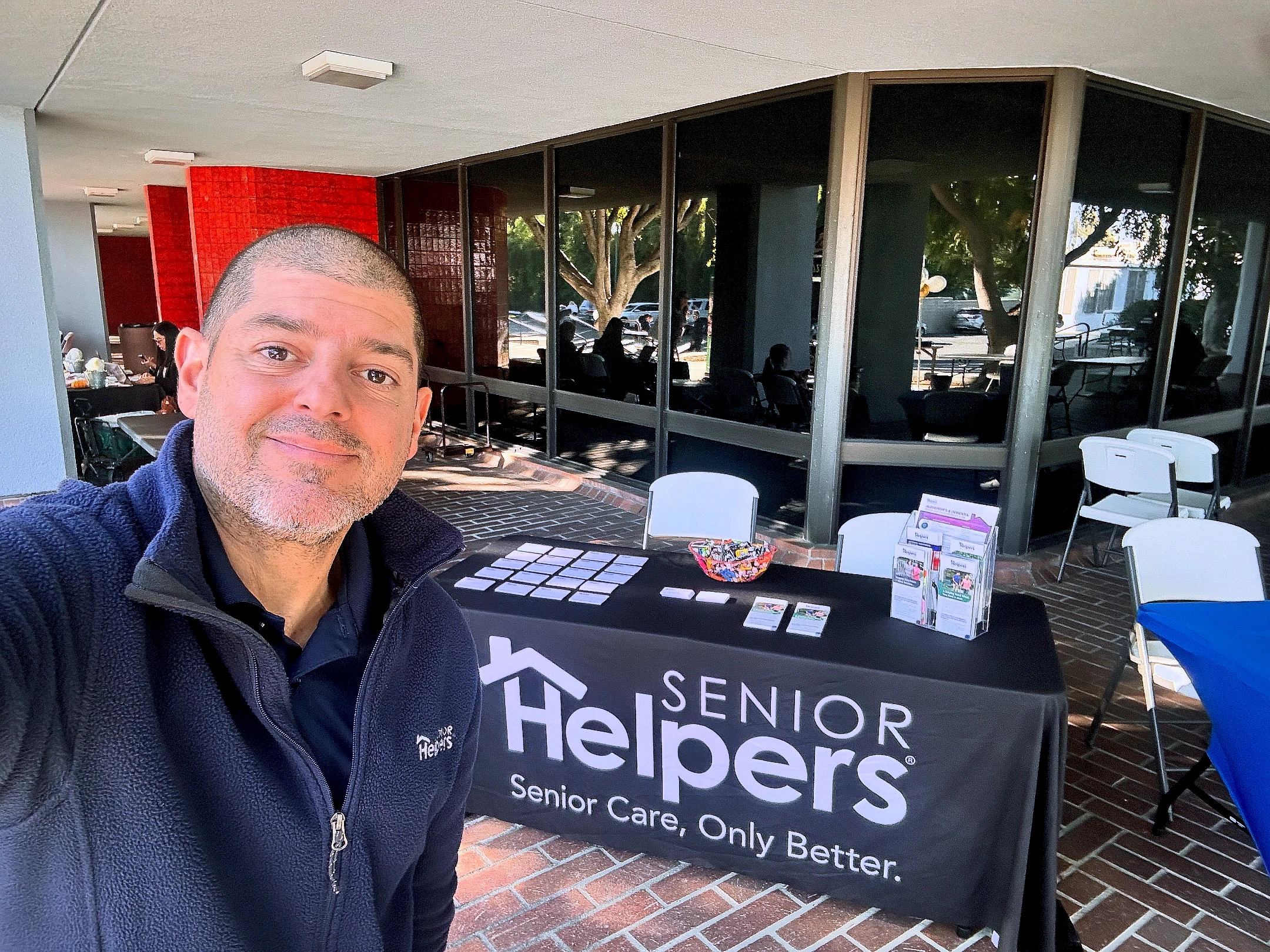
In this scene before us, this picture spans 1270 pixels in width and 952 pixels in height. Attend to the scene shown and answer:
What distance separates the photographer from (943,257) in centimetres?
492

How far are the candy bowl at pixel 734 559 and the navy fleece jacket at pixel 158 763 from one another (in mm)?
1754

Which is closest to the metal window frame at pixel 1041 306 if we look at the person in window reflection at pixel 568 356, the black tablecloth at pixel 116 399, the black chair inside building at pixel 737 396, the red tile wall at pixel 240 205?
the black chair inside building at pixel 737 396

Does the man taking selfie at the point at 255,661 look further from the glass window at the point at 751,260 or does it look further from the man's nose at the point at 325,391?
the glass window at the point at 751,260

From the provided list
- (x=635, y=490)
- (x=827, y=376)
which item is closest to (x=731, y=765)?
(x=827, y=376)

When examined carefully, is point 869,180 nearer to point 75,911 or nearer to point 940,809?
point 940,809

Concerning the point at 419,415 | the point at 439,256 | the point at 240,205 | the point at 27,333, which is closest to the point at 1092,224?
the point at 419,415

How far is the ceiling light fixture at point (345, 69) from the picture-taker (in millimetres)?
4258

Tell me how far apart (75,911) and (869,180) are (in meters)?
4.99

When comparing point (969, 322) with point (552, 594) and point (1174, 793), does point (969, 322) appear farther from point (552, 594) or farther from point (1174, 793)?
point (552, 594)

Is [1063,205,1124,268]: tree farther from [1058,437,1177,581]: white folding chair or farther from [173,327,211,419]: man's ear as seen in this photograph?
[173,327,211,419]: man's ear

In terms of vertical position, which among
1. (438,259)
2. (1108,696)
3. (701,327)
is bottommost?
(1108,696)

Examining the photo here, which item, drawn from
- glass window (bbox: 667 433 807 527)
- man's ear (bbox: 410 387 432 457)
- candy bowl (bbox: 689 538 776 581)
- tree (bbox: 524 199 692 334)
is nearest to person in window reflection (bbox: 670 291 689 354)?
tree (bbox: 524 199 692 334)

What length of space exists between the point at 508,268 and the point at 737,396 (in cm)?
338

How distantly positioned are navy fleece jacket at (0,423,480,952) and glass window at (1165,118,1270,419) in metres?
6.51
